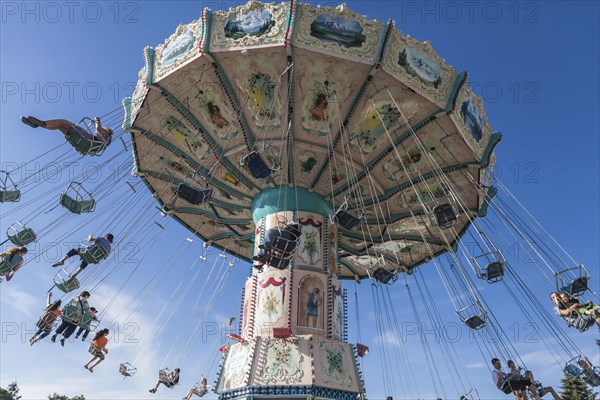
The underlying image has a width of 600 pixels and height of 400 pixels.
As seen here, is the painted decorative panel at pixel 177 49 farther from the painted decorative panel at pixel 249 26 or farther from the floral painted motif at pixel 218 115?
the floral painted motif at pixel 218 115

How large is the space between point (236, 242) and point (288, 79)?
8.03 meters

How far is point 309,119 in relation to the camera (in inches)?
470

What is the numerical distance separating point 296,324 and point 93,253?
191 inches

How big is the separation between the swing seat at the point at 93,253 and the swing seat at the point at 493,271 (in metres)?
8.17

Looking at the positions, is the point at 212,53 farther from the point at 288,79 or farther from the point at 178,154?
the point at 178,154

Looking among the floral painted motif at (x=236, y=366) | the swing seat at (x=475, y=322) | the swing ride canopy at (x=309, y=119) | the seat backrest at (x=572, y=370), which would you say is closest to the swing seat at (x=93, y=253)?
the swing ride canopy at (x=309, y=119)

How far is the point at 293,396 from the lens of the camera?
10.2 metres

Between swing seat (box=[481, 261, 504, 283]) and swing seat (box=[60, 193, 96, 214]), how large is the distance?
8492 millimetres

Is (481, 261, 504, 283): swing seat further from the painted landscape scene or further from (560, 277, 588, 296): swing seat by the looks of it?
the painted landscape scene

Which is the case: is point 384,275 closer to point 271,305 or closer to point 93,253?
point 271,305

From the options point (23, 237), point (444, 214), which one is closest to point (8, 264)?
point (23, 237)

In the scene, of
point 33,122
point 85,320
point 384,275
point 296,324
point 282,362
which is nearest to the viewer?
point 33,122

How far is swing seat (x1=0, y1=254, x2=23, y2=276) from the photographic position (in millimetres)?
10031

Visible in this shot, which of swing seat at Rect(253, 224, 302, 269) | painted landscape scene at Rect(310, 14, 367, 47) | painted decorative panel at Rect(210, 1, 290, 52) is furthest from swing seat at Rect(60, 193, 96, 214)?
painted landscape scene at Rect(310, 14, 367, 47)
